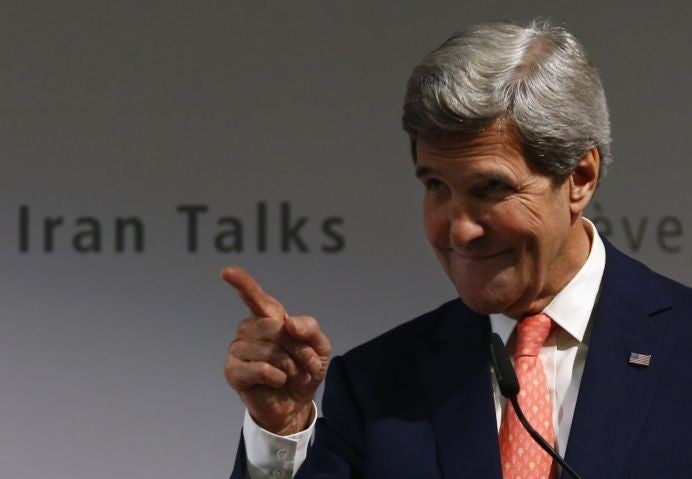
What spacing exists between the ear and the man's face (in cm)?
1

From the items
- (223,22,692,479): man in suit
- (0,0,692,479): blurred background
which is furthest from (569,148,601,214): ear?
(0,0,692,479): blurred background

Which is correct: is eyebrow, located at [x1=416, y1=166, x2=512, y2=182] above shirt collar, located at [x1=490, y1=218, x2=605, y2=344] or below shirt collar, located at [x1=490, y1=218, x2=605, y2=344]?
above

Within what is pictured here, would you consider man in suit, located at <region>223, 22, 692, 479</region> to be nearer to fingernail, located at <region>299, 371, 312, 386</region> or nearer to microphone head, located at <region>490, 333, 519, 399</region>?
fingernail, located at <region>299, 371, 312, 386</region>

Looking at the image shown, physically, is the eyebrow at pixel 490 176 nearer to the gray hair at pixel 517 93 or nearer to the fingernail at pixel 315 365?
the gray hair at pixel 517 93

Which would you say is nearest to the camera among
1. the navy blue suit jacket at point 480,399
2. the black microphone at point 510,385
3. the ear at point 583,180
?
the black microphone at point 510,385

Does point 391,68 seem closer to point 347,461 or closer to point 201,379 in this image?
point 201,379

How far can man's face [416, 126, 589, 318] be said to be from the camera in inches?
69.8

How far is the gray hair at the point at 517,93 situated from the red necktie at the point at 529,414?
0.77 ft

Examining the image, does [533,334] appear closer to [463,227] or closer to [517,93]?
[463,227]

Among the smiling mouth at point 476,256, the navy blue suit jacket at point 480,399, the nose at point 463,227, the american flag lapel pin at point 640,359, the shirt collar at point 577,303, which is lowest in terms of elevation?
the navy blue suit jacket at point 480,399

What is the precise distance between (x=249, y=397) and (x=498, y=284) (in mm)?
380

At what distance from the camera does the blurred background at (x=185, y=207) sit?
3.18m

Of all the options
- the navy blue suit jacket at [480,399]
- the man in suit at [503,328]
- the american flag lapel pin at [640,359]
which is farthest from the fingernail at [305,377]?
the american flag lapel pin at [640,359]

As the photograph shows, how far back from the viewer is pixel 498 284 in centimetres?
182
